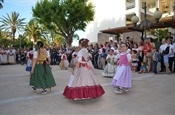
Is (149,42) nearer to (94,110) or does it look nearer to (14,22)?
(94,110)

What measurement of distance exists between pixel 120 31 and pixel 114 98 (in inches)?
573

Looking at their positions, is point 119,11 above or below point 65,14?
above

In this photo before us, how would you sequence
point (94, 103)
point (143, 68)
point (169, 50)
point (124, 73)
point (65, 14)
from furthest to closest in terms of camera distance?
1. point (65, 14)
2. point (143, 68)
3. point (169, 50)
4. point (124, 73)
5. point (94, 103)

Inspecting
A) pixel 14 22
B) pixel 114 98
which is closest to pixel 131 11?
pixel 114 98

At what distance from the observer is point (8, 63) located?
73.0 ft

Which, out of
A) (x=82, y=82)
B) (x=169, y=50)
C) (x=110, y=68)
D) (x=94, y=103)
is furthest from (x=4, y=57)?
(x=94, y=103)

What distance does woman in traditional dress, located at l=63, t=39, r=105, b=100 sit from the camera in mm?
5855

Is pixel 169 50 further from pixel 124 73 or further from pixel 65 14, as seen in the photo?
pixel 65 14

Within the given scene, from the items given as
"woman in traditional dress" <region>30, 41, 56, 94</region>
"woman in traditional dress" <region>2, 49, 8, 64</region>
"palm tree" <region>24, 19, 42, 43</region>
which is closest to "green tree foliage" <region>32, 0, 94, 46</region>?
"woman in traditional dress" <region>2, 49, 8, 64</region>

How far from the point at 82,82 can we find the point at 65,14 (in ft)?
90.0

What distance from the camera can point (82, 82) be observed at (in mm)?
5953

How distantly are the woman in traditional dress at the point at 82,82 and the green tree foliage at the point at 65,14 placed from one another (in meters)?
26.3

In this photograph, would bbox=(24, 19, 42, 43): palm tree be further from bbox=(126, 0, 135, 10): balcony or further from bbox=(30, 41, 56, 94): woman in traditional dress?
bbox=(30, 41, 56, 94): woman in traditional dress

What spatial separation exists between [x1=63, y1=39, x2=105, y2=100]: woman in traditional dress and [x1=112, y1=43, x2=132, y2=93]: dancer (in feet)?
2.96
